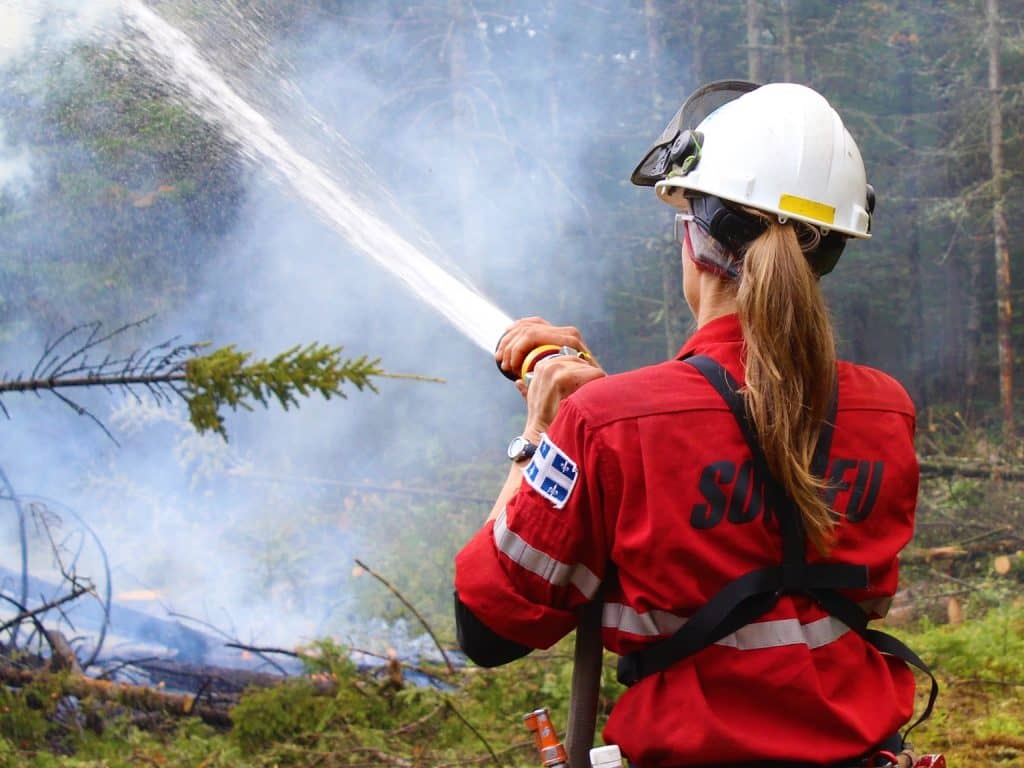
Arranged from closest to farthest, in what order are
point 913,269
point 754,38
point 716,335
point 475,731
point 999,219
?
point 716,335 → point 475,731 → point 754,38 → point 999,219 → point 913,269

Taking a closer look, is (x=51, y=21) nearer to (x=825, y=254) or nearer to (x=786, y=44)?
(x=825, y=254)

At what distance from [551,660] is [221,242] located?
7.49 meters

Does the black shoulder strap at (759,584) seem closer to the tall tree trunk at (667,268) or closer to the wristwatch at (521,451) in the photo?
the wristwatch at (521,451)

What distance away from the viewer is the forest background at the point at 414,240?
9.14 metres

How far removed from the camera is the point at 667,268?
561 inches

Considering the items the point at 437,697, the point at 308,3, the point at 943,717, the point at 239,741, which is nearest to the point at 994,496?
the point at 943,717

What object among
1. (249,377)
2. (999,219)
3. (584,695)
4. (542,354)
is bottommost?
(584,695)

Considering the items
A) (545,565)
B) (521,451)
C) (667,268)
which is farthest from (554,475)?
(667,268)

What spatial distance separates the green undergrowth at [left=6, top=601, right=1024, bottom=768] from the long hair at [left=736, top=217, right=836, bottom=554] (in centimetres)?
314

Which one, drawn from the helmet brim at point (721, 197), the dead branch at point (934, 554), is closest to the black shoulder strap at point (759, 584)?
the helmet brim at point (721, 197)

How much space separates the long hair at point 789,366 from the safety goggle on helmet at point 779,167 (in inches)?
6.3

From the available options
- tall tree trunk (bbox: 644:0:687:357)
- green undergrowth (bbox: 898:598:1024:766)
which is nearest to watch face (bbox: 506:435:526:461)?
green undergrowth (bbox: 898:598:1024:766)

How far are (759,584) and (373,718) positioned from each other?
13.3 ft

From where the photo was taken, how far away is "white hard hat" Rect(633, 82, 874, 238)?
200 cm
